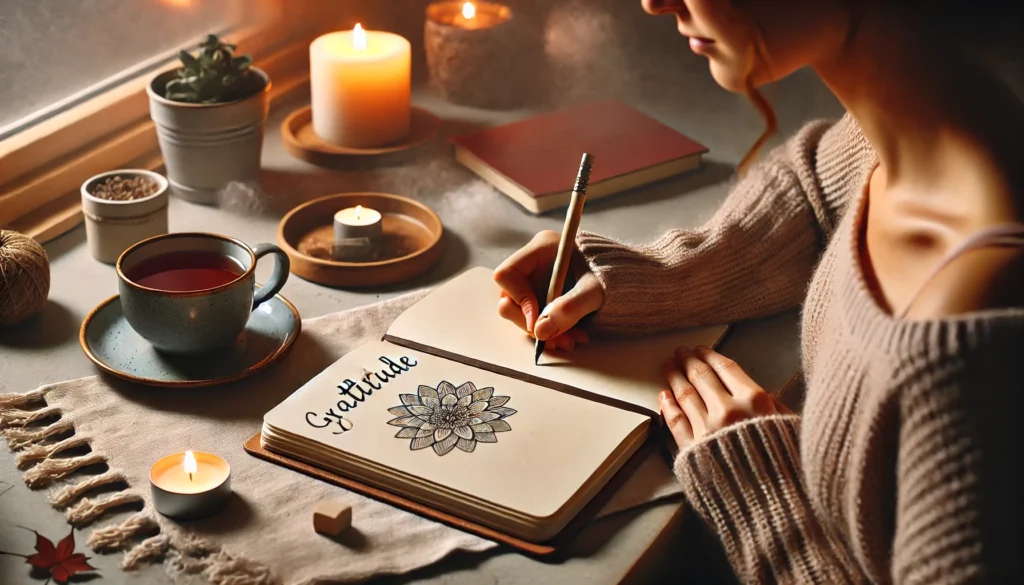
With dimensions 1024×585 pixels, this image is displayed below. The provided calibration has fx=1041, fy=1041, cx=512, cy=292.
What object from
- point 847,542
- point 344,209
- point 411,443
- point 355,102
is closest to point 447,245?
point 344,209

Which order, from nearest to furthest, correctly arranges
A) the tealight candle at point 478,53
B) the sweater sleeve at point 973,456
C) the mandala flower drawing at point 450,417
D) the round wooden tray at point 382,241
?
the sweater sleeve at point 973,456, the mandala flower drawing at point 450,417, the round wooden tray at point 382,241, the tealight candle at point 478,53

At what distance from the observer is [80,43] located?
1403 millimetres

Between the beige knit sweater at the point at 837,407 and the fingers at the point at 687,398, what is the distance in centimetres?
3

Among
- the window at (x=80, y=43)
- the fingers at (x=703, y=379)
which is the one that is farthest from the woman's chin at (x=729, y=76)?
the window at (x=80, y=43)

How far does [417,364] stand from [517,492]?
204mm

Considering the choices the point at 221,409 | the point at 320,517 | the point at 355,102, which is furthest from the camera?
the point at 355,102

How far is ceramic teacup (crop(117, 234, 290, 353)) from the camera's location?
927 millimetres

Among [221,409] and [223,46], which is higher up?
[223,46]

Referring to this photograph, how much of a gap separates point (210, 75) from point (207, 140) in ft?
0.26

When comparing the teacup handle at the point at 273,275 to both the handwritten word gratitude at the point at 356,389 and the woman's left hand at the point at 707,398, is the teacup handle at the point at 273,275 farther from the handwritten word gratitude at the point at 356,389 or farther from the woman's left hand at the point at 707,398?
the woman's left hand at the point at 707,398

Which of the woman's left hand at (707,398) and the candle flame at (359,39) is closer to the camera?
the woman's left hand at (707,398)

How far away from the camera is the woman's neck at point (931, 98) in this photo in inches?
27.5

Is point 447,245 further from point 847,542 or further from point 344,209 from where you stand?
point 847,542

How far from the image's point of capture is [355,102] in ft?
4.70
